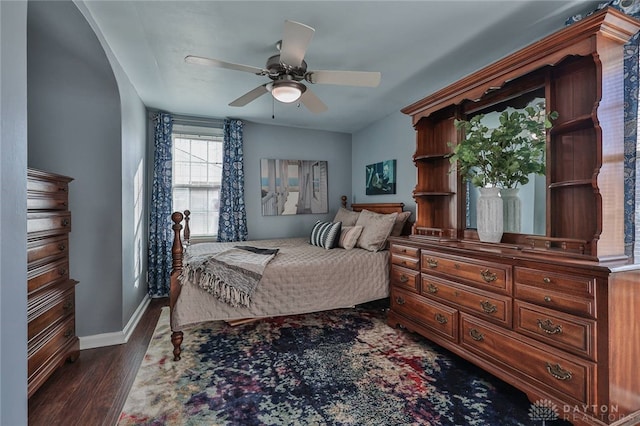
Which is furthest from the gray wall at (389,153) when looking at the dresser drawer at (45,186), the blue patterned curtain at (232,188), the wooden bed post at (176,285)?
the dresser drawer at (45,186)

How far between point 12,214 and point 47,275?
143 cm

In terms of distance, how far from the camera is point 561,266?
1.57 m

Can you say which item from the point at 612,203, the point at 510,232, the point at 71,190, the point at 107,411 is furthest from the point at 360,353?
the point at 71,190

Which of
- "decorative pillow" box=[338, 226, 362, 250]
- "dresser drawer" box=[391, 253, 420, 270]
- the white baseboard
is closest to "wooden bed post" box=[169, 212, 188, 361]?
the white baseboard

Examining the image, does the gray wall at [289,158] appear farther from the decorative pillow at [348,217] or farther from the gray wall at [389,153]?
the decorative pillow at [348,217]

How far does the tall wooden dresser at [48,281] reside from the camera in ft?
5.94

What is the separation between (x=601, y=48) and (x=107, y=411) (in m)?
3.44

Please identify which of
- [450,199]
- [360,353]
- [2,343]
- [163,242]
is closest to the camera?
[2,343]

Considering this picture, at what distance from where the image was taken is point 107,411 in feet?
5.74

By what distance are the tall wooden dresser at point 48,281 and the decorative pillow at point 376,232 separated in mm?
2651

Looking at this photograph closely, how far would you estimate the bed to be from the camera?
7.64ft

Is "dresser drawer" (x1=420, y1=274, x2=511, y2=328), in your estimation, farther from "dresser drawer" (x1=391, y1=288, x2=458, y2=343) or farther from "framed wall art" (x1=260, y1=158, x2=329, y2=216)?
"framed wall art" (x1=260, y1=158, x2=329, y2=216)

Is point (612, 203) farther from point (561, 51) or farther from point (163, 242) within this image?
point (163, 242)

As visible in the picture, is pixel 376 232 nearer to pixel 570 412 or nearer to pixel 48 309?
pixel 570 412
